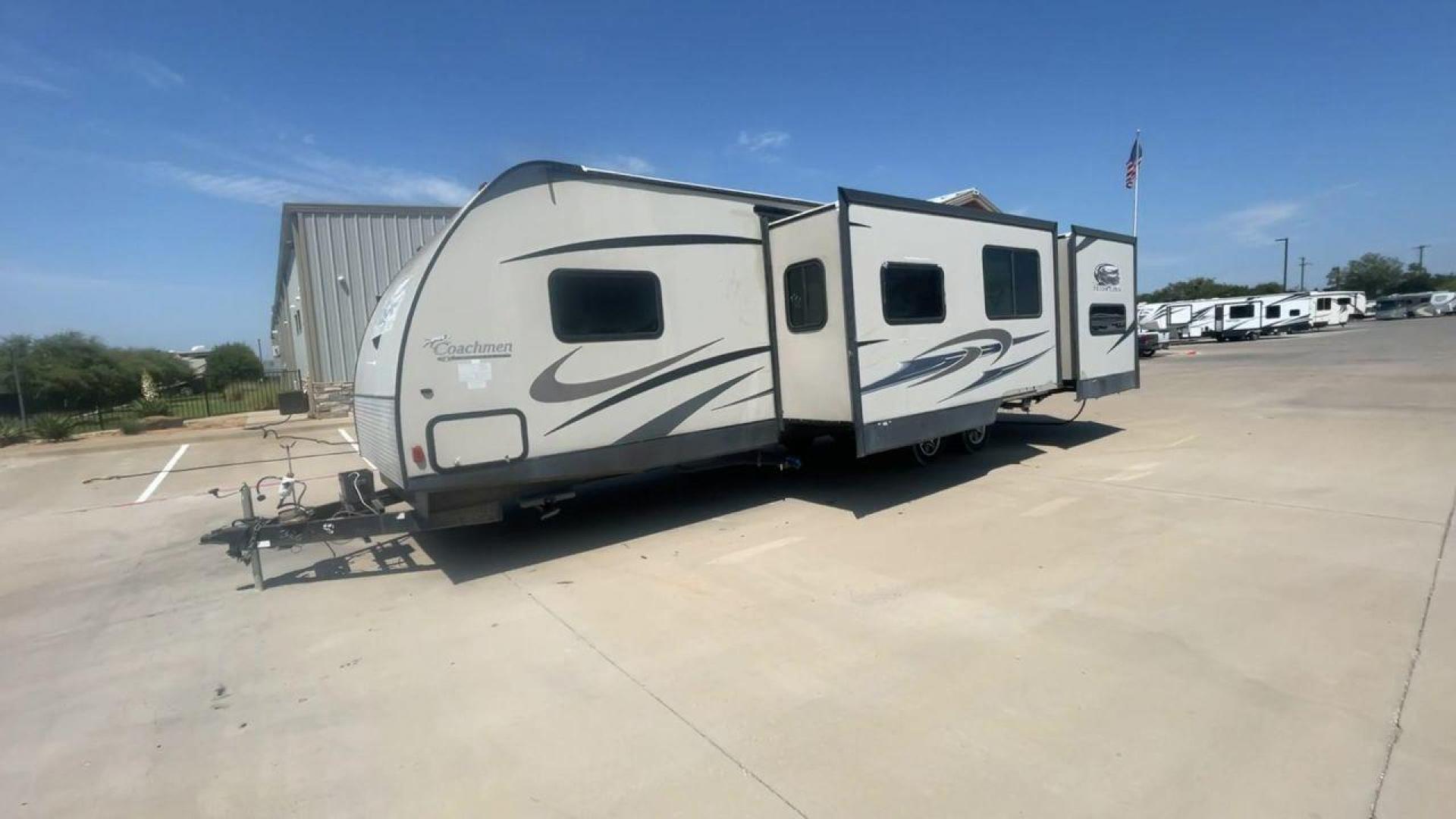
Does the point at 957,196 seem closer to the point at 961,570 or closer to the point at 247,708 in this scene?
the point at 961,570

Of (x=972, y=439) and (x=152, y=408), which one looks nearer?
(x=972, y=439)

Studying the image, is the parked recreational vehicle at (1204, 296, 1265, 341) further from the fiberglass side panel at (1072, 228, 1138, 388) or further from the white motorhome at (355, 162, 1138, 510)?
the white motorhome at (355, 162, 1138, 510)

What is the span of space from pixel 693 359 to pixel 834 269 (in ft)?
5.09

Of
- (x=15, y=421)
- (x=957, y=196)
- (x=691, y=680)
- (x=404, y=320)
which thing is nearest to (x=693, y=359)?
(x=404, y=320)

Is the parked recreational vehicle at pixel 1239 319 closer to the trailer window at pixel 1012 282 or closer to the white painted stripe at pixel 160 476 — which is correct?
the trailer window at pixel 1012 282

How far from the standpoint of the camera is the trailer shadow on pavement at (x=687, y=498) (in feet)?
21.4

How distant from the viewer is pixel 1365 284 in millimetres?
93312

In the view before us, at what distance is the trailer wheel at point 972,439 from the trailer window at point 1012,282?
5.70 ft

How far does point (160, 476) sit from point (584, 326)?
379 inches

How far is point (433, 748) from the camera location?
335 centimetres

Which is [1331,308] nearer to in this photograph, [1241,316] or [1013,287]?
[1241,316]

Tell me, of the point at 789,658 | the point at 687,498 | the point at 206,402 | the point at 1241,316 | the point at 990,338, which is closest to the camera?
the point at 789,658

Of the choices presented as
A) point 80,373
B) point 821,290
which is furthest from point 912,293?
point 80,373

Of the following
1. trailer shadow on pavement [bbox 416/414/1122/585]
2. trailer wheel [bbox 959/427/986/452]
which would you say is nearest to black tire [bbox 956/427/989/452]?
trailer wheel [bbox 959/427/986/452]
